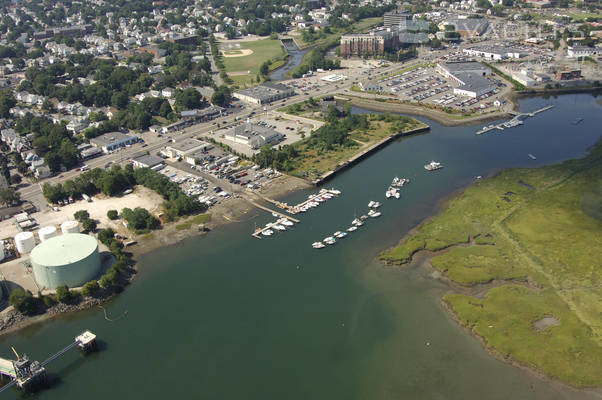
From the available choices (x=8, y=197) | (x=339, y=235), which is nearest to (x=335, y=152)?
(x=339, y=235)

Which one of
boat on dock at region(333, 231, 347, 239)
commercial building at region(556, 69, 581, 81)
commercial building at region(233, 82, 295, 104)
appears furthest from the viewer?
commercial building at region(556, 69, 581, 81)

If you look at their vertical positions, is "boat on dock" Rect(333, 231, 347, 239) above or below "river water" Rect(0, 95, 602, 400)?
above

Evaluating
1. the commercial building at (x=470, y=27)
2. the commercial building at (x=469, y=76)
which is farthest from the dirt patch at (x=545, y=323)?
the commercial building at (x=470, y=27)

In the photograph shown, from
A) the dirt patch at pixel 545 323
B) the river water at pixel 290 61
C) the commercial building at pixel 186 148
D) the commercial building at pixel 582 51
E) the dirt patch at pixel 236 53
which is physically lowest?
the dirt patch at pixel 545 323

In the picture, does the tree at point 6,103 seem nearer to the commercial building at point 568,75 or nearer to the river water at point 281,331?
the river water at point 281,331

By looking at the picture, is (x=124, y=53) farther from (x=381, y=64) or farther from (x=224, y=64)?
(x=381, y=64)

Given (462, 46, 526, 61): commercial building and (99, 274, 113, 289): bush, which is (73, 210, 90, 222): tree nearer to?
(99, 274, 113, 289): bush

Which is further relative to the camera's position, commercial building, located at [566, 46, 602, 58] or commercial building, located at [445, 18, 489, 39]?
commercial building, located at [445, 18, 489, 39]

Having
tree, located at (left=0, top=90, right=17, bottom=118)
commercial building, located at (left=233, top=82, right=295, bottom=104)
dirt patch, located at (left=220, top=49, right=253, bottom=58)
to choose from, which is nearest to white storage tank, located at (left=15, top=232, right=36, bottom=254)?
tree, located at (left=0, top=90, right=17, bottom=118)
